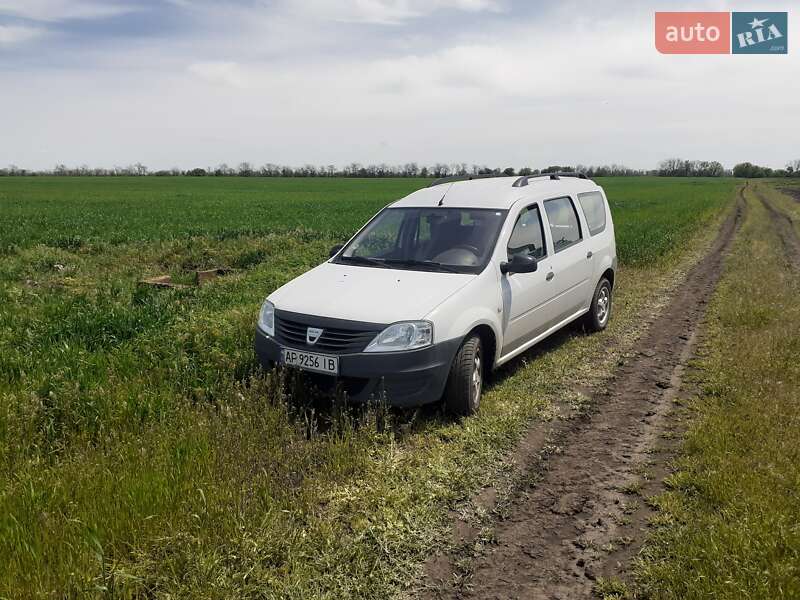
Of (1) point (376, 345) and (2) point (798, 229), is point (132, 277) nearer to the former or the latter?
(1) point (376, 345)

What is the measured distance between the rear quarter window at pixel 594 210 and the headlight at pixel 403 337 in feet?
12.7

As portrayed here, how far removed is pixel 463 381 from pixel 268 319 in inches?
69.0

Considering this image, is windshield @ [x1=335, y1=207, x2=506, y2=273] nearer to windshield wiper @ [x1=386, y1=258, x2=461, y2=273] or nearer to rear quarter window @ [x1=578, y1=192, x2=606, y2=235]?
windshield wiper @ [x1=386, y1=258, x2=461, y2=273]

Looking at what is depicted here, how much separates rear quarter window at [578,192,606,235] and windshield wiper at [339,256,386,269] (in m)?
3.18

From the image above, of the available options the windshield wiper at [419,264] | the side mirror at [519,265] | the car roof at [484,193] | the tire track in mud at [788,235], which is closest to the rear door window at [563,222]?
the car roof at [484,193]

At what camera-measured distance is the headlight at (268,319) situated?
4787 millimetres

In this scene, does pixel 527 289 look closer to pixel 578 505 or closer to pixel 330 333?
pixel 330 333

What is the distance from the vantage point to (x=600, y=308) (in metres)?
7.62

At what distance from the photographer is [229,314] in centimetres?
662

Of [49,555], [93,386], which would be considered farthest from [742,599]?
[93,386]

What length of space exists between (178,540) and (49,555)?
1.91 feet

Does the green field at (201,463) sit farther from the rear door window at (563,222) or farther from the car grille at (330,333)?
the rear door window at (563,222)

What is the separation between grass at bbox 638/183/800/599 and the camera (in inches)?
108

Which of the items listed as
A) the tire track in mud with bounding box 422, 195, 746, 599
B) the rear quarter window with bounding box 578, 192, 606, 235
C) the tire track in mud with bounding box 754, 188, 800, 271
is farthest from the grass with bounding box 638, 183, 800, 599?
the tire track in mud with bounding box 754, 188, 800, 271
